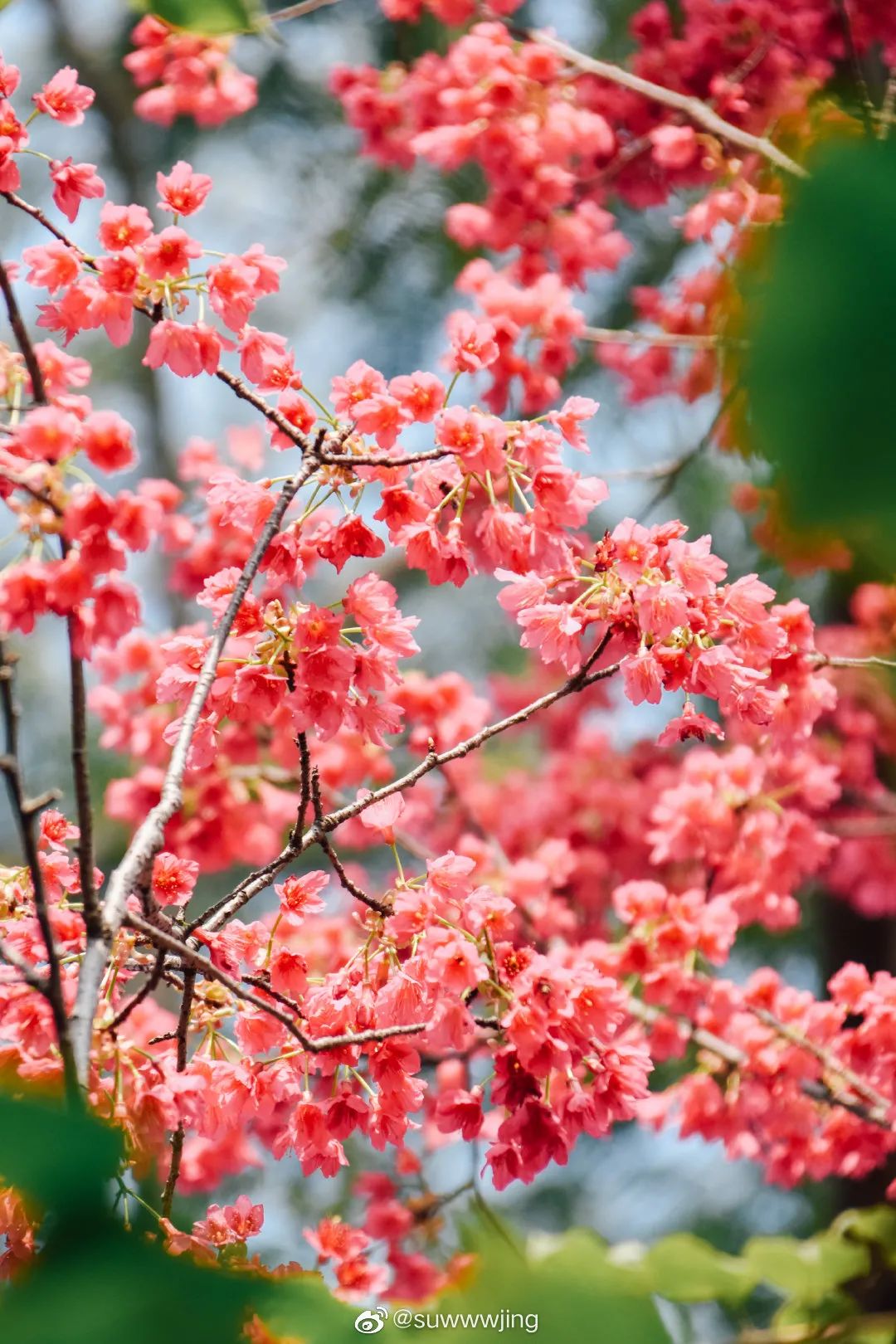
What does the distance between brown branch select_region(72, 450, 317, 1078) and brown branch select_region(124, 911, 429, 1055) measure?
3 cm

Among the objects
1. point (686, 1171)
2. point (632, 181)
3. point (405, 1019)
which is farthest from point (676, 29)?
point (686, 1171)

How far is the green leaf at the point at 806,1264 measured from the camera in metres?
1.02

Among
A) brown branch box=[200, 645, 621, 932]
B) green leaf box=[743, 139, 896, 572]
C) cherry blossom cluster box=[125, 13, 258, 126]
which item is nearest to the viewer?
green leaf box=[743, 139, 896, 572]

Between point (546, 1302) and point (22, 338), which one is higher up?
point (22, 338)

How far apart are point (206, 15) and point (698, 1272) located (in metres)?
1.14

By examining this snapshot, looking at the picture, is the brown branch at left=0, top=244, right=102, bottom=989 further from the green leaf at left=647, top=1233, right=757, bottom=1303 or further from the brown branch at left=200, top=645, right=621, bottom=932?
the green leaf at left=647, top=1233, right=757, bottom=1303

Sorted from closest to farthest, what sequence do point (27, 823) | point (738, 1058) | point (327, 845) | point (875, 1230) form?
point (27, 823)
point (327, 845)
point (875, 1230)
point (738, 1058)

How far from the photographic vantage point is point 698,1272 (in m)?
0.92

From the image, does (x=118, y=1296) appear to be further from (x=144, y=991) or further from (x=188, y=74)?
(x=188, y=74)

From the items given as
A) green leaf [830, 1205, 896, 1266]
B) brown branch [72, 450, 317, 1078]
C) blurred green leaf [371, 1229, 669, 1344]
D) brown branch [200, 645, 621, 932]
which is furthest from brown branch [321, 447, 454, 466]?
green leaf [830, 1205, 896, 1266]

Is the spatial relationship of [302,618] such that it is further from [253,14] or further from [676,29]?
[676,29]

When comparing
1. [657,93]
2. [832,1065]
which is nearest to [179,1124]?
[832,1065]

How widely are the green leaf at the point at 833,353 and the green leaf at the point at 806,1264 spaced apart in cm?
96

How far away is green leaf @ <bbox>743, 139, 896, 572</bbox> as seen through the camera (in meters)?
0.23
